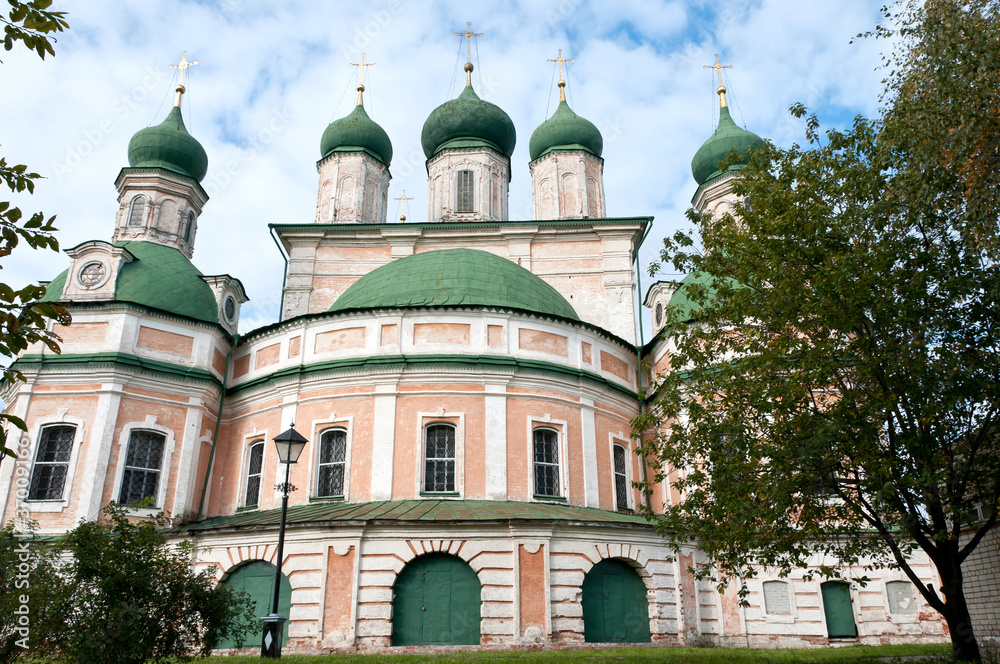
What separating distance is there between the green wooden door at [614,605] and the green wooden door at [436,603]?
8.03ft

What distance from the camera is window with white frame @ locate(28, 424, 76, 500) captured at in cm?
1908

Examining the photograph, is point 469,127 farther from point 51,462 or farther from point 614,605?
point 614,605

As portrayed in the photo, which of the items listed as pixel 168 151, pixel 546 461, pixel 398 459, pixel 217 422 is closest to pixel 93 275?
pixel 217 422

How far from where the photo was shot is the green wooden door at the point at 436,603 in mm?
15547

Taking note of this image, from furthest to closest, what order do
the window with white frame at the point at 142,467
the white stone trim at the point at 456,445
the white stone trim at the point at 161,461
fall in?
the window with white frame at the point at 142,467 → the white stone trim at the point at 161,461 → the white stone trim at the point at 456,445

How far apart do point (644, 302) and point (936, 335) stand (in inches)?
618

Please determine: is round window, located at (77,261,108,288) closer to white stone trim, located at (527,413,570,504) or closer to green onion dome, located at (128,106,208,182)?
green onion dome, located at (128,106,208,182)

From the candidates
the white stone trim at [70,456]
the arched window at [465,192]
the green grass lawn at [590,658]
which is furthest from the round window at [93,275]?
the arched window at [465,192]

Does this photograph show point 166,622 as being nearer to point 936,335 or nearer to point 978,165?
point 936,335

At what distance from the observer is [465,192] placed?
3020cm

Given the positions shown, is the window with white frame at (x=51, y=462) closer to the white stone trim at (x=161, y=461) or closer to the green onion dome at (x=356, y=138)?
the white stone trim at (x=161, y=461)

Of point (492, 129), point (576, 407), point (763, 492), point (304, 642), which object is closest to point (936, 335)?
point (763, 492)

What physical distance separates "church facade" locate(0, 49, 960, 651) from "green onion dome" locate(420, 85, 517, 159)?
999cm

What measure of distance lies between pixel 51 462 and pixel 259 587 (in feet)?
23.0
